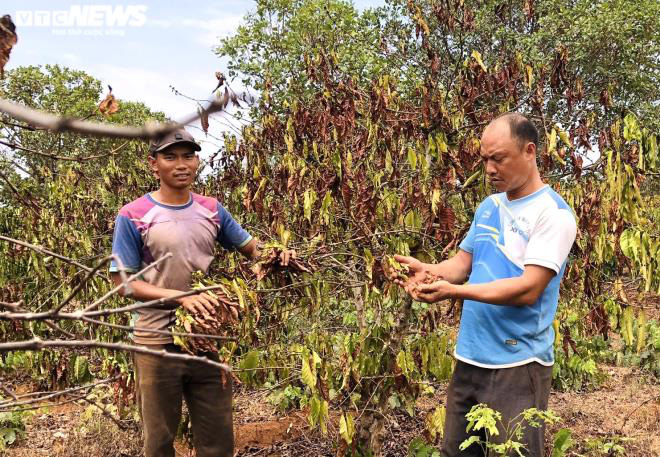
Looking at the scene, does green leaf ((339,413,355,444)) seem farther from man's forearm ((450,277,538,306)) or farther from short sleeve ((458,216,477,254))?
man's forearm ((450,277,538,306))

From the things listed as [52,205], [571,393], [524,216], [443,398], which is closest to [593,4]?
[571,393]

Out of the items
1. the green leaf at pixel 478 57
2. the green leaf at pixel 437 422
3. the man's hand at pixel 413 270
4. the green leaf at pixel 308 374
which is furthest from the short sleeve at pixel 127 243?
the green leaf at pixel 478 57

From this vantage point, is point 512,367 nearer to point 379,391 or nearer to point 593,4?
point 379,391

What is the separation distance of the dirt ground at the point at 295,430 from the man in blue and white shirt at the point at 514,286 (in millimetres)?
1503

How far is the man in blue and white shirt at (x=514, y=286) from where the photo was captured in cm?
212

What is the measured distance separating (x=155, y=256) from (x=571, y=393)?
15.3 feet

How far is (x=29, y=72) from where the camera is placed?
16.1 meters

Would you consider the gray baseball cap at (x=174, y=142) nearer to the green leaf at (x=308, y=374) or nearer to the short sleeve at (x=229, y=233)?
the short sleeve at (x=229, y=233)

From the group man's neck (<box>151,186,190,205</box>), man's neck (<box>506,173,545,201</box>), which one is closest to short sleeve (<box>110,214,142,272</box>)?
man's neck (<box>151,186,190,205</box>)

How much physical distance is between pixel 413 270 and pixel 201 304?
865mm

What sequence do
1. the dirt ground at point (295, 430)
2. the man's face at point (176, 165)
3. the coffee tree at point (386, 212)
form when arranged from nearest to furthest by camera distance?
1. the man's face at point (176, 165)
2. the coffee tree at point (386, 212)
3. the dirt ground at point (295, 430)

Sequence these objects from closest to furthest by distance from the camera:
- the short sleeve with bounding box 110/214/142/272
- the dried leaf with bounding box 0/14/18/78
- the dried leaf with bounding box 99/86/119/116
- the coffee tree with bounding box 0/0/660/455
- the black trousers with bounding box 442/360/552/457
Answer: the dried leaf with bounding box 0/14/18/78 → the dried leaf with bounding box 99/86/119/116 → the black trousers with bounding box 442/360/552/457 → the short sleeve with bounding box 110/214/142/272 → the coffee tree with bounding box 0/0/660/455

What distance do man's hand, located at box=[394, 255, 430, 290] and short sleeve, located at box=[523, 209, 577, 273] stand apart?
0.42m

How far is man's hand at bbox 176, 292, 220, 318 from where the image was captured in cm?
224
